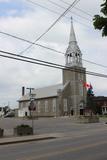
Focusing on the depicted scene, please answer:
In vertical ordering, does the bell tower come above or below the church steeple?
below

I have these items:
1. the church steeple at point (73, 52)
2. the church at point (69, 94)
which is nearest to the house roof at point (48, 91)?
the church at point (69, 94)

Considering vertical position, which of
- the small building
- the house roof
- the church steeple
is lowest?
the small building

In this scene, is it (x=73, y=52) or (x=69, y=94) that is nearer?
(x=73, y=52)

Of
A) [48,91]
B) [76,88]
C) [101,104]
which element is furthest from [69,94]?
[101,104]

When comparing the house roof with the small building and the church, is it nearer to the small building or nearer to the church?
the church

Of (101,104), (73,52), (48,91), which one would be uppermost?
(73,52)

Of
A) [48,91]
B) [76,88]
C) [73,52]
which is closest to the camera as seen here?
[73,52]

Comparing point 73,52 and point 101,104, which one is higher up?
point 73,52

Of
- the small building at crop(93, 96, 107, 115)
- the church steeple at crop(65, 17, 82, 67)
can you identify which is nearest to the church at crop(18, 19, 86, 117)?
the church steeple at crop(65, 17, 82, 67)

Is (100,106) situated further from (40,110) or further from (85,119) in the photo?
(85,119)

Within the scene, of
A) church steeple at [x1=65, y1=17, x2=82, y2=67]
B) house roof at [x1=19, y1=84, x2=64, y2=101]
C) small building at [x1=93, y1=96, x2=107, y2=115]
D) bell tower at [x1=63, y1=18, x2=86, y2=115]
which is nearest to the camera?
church steeple at [x1=65, y1=17, x2=82, y2=67]

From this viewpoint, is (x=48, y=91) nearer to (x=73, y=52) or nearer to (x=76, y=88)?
(x=76, y=88)

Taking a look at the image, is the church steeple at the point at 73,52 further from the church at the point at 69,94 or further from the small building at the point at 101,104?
the small building at the point at 101,104

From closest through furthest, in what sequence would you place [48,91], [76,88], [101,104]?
[76,88], [48,91], [101,104]
